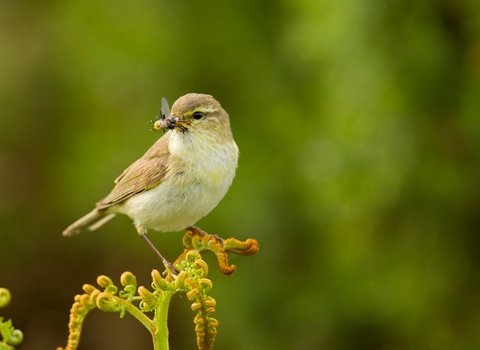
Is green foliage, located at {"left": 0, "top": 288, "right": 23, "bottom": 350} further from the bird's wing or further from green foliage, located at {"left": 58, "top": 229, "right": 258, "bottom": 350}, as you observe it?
the bird's wing

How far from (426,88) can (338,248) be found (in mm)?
1181

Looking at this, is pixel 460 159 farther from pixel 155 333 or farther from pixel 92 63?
pixel 92 63

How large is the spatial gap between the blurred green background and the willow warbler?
44.4 inches

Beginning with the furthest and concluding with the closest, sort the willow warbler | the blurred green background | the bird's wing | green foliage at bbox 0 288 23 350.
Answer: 1. the blurred green background
2. the bird's wing
3. the willow warbler
4. green foliage at bbox 0 288 23 350

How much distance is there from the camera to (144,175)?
3.49 meters

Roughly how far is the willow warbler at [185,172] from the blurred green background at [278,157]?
1.13m

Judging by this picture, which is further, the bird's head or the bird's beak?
the bird's head

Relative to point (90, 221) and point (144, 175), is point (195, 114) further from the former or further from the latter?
point (90, 221)

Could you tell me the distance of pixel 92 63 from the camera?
18.2 feet

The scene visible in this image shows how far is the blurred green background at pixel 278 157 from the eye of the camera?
3.86 meters

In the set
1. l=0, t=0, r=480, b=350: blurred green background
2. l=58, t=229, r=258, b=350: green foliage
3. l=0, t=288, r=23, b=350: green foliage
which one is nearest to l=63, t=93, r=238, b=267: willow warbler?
l=0, t=0, r=480, b=350: blurred green background

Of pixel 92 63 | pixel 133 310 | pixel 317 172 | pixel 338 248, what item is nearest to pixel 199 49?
pixel 92 63

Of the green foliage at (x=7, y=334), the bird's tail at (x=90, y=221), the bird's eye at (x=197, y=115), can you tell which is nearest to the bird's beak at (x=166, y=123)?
the bird's eye at (x=197, y=115)

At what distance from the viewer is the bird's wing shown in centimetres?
340
